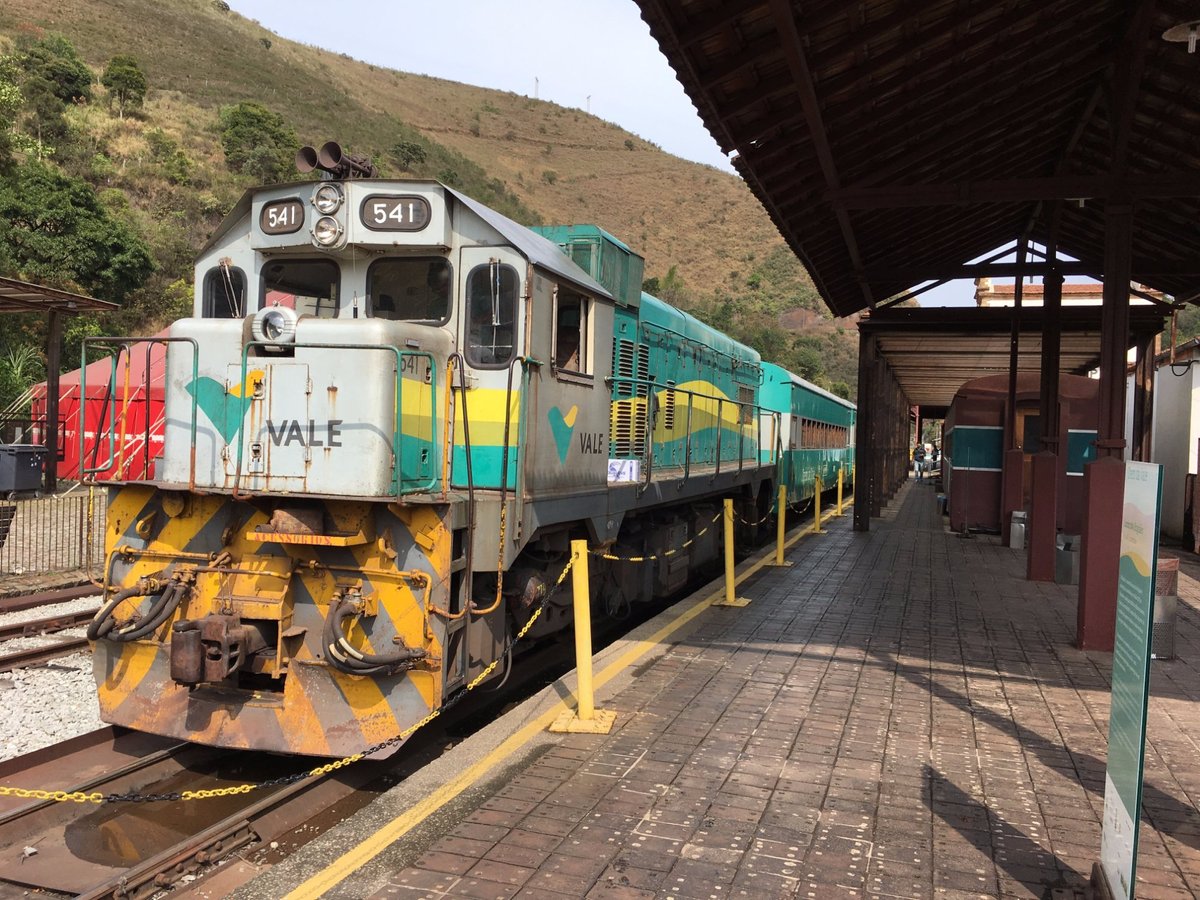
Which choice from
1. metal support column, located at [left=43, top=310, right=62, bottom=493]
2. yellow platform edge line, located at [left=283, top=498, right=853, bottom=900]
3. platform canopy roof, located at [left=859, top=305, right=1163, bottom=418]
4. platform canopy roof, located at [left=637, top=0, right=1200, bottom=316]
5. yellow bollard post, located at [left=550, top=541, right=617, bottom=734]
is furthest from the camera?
platform canopy roof, located at [left=859, top=305, right=1163, bottom=418]

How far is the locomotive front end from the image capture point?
191 inches

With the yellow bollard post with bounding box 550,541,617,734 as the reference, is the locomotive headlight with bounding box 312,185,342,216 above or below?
above

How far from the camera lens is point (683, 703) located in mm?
5957

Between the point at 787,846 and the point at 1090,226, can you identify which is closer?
the point at 787,846

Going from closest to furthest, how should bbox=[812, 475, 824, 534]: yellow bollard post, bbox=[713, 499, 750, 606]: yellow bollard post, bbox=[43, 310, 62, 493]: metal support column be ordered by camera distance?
1. bbox=[713, 499, 750, 606]: yellow bollard post
2. bbox=[43, 310, 62, 493]: metal support column
3. bbox=[812, 475, 824, 534]: yellow bollard post

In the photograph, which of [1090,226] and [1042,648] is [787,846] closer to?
[1042,648]

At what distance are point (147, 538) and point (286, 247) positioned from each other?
6.69 feet

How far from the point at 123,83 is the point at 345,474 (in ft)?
173

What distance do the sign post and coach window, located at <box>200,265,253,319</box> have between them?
536cm

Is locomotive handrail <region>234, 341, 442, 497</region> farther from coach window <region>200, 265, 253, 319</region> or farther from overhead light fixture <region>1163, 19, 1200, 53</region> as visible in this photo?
overhead light fixture <region>1163, 19, 1200, 53</region>

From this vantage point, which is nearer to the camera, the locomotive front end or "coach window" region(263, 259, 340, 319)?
the locomotive front end

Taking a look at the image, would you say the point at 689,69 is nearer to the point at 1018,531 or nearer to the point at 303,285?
the point at 303,285

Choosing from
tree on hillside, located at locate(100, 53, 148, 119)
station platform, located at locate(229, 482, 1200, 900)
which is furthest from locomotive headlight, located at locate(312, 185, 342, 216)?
tree on hillside, located at locate(100, 53, 148, 119)

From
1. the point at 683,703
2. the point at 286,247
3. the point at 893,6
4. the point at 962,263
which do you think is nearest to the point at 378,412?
the point at 286,247
